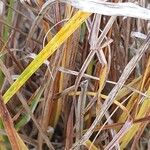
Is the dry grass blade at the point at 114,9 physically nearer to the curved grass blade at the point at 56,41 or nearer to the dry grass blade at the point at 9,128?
the curved grass blade at the point at 56,41

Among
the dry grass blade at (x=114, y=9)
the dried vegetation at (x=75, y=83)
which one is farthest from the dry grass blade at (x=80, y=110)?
the dry grass blade at (x=114, y=9)

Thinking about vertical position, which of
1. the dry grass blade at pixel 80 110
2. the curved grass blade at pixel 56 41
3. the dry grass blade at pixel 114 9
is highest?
the dry grass blade at pixel 114 9

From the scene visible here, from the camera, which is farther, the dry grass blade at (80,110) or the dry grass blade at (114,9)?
the dry grass blade at (80,110)

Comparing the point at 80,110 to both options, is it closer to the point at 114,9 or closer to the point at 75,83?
the point at 75,83

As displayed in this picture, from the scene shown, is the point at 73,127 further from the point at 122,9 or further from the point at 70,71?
the point at 122,9

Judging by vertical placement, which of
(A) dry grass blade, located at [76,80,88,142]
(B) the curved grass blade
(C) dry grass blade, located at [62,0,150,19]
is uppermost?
(C) dry grass blade, located at [62,0,150,19]

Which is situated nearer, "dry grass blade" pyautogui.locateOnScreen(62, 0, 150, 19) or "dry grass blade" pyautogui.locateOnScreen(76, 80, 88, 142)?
"dry grass blade" pyautogui.locateOnScreen(62, 0, 150, 19)

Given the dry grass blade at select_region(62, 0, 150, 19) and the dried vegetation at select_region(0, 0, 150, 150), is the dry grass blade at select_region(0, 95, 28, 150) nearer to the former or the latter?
the dried vegetation at select_region(0, 0, 150, 150)

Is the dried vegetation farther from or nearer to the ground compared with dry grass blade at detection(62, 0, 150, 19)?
nearer to the ground

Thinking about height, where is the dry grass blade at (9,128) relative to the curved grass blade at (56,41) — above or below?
below

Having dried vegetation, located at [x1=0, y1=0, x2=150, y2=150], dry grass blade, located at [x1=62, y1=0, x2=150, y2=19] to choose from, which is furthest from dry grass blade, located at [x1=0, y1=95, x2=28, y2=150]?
dry grass blade, located at [x1=62, y1=0, x2=150, y2=19]

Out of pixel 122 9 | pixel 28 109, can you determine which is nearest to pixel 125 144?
pixel 28 109
